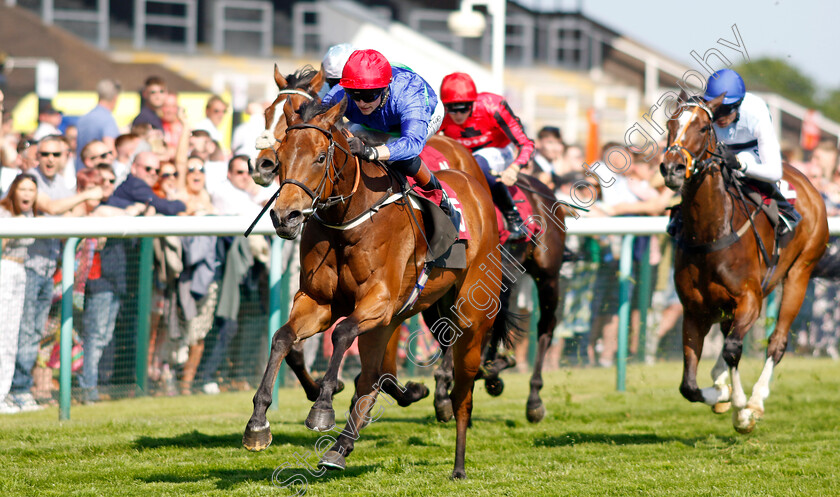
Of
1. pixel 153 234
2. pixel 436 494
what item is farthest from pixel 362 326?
pixel 153 234

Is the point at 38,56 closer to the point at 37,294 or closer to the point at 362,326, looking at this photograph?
the point at 37,294

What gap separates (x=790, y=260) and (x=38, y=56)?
14066 millimetres

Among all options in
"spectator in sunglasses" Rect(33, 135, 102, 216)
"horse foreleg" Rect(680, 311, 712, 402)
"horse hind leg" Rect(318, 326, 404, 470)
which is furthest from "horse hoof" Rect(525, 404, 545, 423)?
"spectator in sunglasses" Rect(33, 135, 102, 216)

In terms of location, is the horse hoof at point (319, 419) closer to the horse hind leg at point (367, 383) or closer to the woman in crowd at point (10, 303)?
the horse hind leg at point (367, 383)

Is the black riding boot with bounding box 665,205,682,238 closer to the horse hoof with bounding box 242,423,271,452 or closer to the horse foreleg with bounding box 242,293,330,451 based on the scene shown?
the horse foreleg with bounding box 242,293,330,451

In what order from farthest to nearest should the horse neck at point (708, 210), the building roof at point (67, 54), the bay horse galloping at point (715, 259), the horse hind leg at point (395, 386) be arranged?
the building roof at point (67, 54) < the horse neck at point (708, 210) < the bay horse galloping at point (715, 259) < the horse hind leg at point (395, 386)

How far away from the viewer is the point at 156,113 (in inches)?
384

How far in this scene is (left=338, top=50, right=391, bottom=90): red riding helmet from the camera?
16.1ft

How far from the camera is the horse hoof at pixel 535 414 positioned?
7012 mm

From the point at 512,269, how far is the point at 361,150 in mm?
2673

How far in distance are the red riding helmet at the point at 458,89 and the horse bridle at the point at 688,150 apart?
1.42 meters

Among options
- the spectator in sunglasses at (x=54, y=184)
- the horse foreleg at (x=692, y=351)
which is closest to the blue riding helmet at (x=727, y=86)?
the horse foreleg at (x=692, y=351)

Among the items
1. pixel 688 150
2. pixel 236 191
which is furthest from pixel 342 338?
pixel 236 191

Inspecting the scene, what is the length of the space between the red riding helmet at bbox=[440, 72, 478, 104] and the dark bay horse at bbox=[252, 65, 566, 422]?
12.9 inches
